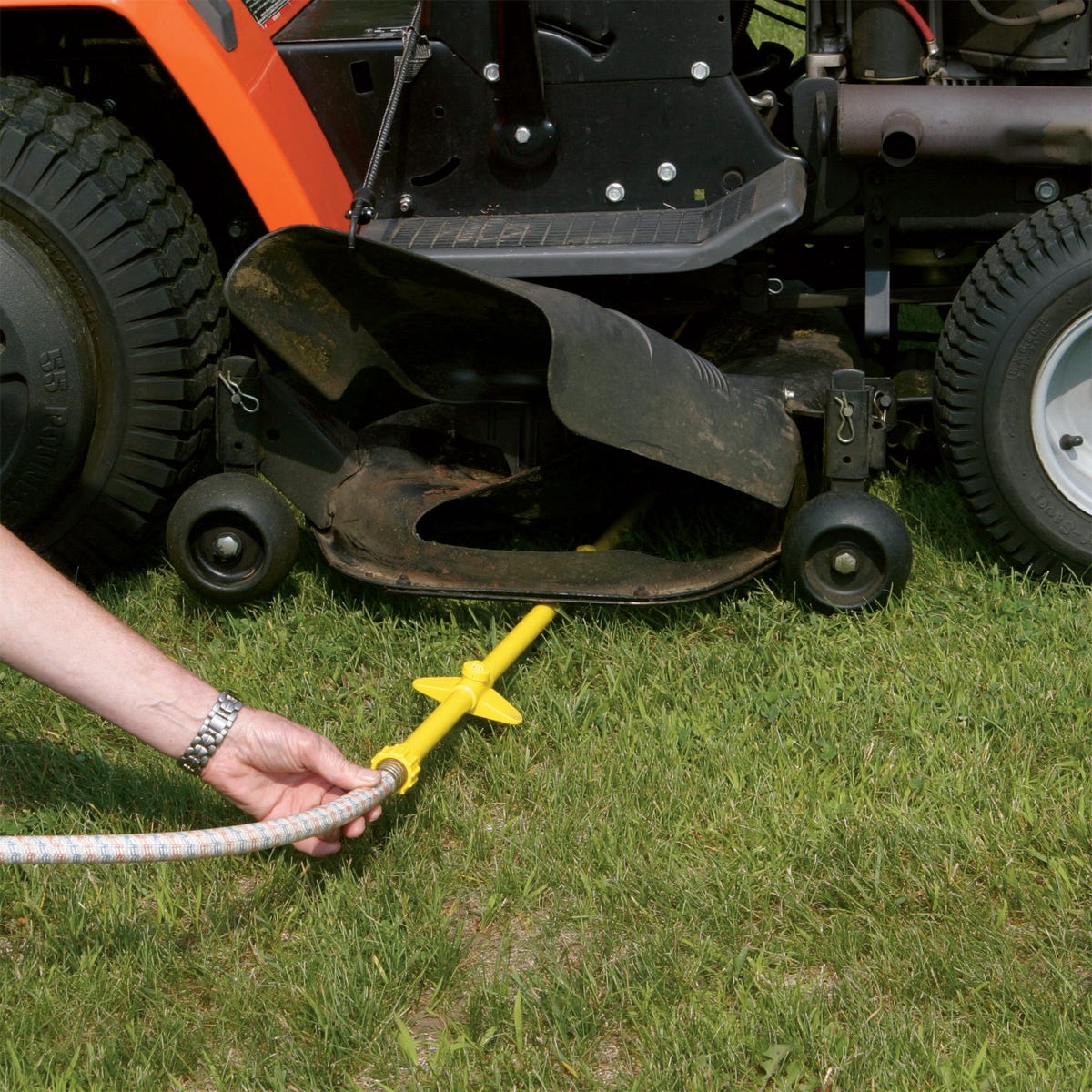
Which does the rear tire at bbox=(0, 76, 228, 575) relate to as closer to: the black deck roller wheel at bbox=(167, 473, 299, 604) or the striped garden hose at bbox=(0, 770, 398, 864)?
the black deck roller wheel at bbox=(167, 473, 299, 604)

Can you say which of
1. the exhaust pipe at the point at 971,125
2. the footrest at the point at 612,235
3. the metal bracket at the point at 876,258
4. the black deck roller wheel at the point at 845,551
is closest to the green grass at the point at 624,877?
the black deck roller wheel at the point at 845,551

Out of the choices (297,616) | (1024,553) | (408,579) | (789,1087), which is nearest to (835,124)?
(1024,553)

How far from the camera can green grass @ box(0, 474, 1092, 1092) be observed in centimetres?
197

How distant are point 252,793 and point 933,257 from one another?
2.01 m

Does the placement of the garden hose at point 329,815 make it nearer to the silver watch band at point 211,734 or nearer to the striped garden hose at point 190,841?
the striped garden hose at point 190,841

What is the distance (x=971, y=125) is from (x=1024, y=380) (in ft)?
1.78

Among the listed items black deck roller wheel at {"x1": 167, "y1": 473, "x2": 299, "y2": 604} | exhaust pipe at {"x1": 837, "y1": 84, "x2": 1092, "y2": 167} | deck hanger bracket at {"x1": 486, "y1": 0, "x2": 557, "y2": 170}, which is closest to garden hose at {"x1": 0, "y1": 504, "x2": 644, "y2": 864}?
black deck roller wheel at {"x1": 167, "y1": 473, "x2": 299, "y2": 604}

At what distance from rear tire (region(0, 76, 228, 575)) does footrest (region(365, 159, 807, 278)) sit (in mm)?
461

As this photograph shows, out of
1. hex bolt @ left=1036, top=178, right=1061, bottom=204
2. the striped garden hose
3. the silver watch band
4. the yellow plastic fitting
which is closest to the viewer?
the striped garden hose

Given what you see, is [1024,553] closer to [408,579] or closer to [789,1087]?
[408,579]

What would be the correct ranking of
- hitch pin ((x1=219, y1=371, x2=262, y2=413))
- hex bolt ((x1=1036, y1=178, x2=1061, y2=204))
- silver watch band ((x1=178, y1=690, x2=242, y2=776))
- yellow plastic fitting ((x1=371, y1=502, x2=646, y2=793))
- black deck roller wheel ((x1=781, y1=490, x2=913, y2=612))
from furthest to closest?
hex bolt ((x1=1036, y1=178, x2=1061, y2=204)) < hitch pin ((x1=219, y1=371, x2=262, y2=413)) < black deck roller wheel ((x1=781, y1=490, x2=913, y2=612)) < yellow plastic fitting ((x1=371, y1=502, x2=646, y2=793)) < silver watch band ((x1=178, y1=690, x2=242, y2=776))

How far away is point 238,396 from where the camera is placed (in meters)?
2.95

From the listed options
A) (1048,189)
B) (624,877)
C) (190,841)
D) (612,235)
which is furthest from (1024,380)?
(190,841)

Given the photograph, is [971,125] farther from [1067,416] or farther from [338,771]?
[338,771]
